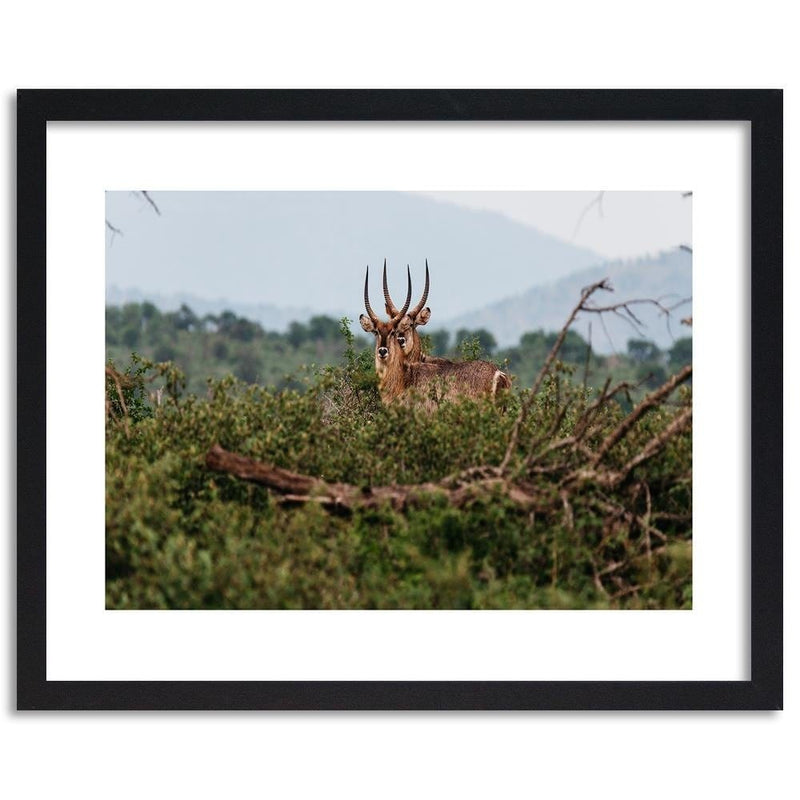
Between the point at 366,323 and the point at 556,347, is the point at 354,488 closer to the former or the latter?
the point at 556,347

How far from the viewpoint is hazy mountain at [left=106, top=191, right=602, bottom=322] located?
6255 millimetres

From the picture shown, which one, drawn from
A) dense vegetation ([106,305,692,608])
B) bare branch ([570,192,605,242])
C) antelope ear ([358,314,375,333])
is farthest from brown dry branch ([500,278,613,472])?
antelope ear ([358,314,375,333])

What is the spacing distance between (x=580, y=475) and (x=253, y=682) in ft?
5.80

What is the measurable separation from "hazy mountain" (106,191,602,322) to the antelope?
0.17 meters

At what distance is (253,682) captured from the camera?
16.1ft

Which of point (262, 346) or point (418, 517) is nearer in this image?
point (418, 517)

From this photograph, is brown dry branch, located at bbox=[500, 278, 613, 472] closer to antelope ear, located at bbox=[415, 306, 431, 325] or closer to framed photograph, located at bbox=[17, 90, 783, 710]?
framed photograph, located at bbox=[17, 90, 783, 710]

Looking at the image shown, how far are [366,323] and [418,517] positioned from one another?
2.80 meters

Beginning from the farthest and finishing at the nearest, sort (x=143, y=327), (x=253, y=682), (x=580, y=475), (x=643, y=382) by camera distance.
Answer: (x=143, y=327), (x=643, y=382), (x=580, y=475), (x=253, y=682)

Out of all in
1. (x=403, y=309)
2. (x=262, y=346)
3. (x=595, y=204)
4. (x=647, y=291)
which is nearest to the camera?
(x=595, y=204)

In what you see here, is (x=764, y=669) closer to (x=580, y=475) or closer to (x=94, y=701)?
(x=580, y=475)

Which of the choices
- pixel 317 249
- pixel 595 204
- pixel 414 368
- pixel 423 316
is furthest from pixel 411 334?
pixel 317 249

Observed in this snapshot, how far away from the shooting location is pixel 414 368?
7.62 m

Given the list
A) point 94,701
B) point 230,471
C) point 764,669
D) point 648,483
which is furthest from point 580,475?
point 94,701
